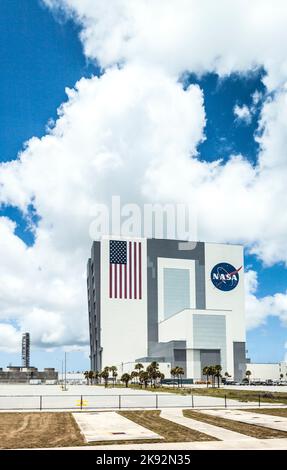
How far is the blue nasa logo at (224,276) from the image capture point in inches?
7539

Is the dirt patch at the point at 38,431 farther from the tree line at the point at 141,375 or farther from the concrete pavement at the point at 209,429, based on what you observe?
the tree line at the point at 141,375

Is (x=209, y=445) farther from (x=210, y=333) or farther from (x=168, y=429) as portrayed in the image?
(x=210, y=333)

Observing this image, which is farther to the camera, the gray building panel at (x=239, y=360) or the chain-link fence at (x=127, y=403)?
the gray building panel at (x=239, y=360)

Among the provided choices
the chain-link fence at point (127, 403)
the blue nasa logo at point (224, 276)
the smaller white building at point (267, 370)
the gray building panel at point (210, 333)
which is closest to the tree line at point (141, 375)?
the gray building panel at point (210, 333)

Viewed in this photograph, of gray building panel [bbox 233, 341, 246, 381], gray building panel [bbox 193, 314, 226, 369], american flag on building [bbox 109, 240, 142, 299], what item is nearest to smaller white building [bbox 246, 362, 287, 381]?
gray building panel [bbox 233, 341, 246, 381]

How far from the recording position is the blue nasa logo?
191500mm

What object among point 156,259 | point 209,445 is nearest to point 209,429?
point 209,445

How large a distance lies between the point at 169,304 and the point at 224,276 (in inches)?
933

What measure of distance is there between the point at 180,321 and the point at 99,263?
36.0m

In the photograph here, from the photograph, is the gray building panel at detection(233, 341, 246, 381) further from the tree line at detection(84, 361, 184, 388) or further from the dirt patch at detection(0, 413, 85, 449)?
the dirt patch at detection(0, 413, 85, 449)

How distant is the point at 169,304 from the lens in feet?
618

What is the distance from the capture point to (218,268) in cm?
19212
